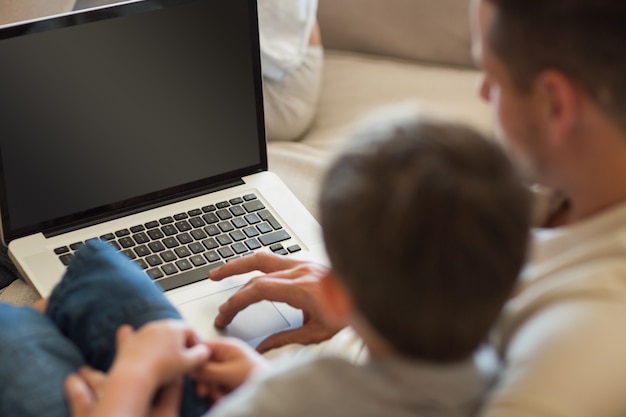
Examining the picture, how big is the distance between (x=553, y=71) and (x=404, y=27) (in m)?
1.06

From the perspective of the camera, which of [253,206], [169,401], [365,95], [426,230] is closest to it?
[426,230]

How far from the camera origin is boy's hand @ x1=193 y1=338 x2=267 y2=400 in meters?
0.86

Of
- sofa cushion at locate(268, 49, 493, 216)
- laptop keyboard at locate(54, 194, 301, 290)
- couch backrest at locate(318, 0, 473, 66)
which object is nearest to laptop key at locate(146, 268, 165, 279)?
laptop keyboard at locate(54, 194, 301, 290)

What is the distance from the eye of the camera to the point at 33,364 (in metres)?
0.88

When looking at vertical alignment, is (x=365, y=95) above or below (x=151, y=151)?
below

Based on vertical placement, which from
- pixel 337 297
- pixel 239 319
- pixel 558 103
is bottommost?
pixel 239 319

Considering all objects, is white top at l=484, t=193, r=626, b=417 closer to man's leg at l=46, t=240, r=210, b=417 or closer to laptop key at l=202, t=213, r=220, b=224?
man's leg at l=46, t=240, r=210, b=417

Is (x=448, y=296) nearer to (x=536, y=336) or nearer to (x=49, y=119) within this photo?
(x=536, y=336)

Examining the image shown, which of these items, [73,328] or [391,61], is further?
[391,61]

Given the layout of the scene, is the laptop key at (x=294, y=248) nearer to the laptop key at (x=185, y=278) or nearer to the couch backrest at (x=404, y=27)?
the laptop key at (x=185, y=278)

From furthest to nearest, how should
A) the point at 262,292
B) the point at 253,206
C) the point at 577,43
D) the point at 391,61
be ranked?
the point at 391,61
the point at 253,206
the point at 262,292
the point at 577,43

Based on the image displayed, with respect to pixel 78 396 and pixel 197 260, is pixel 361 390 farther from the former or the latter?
pixel 197 260

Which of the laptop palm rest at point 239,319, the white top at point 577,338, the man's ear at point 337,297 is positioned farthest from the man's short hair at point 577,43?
the laptop palm rest at point 239,319

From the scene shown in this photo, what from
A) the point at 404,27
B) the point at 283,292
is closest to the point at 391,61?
the point at 404,27
